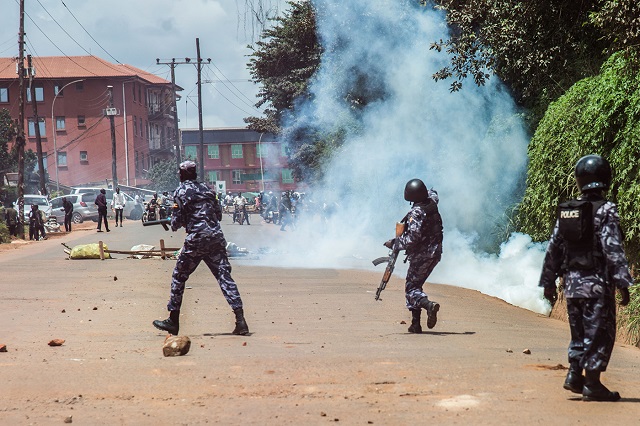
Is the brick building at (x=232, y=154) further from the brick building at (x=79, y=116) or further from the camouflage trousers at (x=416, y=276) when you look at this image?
the camouflage trousers at (x=416, y=276)

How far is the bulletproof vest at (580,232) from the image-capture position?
251 inches

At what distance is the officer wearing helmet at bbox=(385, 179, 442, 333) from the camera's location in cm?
1003

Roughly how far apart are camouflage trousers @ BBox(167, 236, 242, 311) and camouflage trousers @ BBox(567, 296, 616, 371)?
Answer: 3982 millimetres

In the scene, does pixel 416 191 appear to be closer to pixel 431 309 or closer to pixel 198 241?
pixel 431 309

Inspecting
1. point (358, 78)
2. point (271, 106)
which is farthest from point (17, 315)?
point (271, 106)

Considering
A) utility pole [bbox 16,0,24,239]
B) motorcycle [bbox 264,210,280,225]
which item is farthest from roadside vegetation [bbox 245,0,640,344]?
motorcycle [bbox 264,210,280,225]

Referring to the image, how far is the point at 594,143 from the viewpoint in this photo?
11.6 m

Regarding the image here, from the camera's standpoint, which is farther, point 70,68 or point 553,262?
point 70,68

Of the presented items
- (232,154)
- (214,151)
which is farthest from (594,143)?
Result: (214,151)

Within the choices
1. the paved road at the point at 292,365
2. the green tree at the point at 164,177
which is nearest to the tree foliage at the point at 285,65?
the paved road at the point at 292,365

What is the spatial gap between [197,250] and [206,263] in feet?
0.56

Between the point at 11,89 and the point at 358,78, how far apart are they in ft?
218

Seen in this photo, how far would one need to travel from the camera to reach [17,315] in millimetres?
11812

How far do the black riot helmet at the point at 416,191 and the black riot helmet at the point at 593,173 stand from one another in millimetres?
3580
